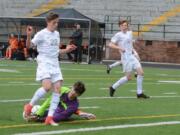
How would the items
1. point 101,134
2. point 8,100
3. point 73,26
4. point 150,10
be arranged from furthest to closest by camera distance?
point 150,10 → point 73,26 → point 8,100 → point 101,134

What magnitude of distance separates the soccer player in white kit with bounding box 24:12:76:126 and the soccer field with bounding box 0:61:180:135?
373mm

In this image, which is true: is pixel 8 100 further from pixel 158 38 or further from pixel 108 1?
pixel 108 1

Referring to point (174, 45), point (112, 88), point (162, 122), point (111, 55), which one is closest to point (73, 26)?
point (111, 55)

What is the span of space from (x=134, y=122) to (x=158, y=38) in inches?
1082

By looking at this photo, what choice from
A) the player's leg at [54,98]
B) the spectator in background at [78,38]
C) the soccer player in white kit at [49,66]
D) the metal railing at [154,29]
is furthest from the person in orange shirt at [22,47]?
the player's leg at [54,98]

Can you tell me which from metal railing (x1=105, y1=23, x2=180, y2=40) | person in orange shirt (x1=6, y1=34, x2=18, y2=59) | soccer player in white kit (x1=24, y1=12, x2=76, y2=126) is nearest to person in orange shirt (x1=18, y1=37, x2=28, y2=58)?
person in orange shirt (x1=6, y1=34, x2=18, y2=59)

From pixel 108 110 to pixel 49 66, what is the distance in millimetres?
2471

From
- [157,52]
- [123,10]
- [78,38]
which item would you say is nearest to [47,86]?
[78,38]

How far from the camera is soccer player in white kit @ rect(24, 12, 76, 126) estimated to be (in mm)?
10383

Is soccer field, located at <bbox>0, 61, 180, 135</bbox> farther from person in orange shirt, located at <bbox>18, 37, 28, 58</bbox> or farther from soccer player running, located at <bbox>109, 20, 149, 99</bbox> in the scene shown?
person in orange shirt, located at <bbox>18, 37, 28, 58</bbox>

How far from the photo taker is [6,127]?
983cm

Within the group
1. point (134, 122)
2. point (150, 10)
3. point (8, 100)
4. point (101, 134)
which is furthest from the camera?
point (150, 10)

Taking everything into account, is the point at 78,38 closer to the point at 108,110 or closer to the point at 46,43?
the point at 108,110

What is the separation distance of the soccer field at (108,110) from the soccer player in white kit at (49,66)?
0.37 meters
